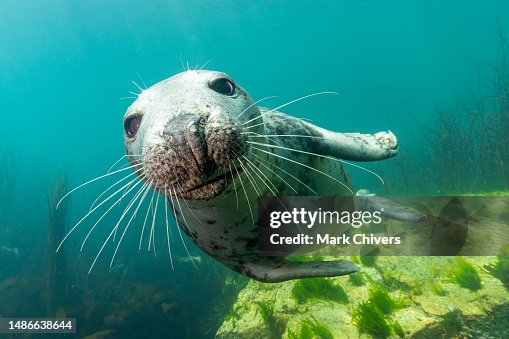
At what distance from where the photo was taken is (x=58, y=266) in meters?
9.65

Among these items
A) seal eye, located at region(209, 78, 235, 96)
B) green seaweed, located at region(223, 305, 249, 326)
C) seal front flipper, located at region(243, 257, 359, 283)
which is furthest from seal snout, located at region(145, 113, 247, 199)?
green seaweed, located at region(223, 305, 249, 326)

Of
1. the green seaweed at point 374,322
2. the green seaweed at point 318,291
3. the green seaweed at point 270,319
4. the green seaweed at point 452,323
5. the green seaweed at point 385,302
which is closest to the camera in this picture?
the green seaweed at point 452,323

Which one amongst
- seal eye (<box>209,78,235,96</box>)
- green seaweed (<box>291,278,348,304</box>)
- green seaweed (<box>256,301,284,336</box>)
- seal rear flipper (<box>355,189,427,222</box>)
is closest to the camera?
seal eye (<box>209,78,235,96</box>)

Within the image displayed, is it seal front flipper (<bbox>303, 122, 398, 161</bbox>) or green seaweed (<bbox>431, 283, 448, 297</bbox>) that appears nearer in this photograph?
seal front flipper (<bbox>303, 122, 398, 161</bbox>)

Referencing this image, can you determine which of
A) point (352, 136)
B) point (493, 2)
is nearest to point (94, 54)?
point (493, 2)

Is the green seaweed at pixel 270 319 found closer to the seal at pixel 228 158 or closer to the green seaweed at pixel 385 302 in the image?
the green seaweed at pixel 385 302

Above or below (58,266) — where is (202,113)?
above

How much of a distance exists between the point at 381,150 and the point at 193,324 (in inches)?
246

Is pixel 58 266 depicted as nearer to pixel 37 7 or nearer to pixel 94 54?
pixel 37 7

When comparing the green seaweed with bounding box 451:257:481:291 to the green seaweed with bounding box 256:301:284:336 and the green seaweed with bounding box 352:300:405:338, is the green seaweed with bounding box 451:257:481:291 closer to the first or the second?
the green seaweed with bounding box 352:300:405:338

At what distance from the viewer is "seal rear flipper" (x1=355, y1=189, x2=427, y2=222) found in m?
2.96

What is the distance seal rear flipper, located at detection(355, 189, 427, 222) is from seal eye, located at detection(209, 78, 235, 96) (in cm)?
185

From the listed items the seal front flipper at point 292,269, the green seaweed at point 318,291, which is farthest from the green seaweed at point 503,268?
the seal front flipper at point 292,269

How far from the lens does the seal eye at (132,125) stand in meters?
2.09
